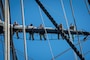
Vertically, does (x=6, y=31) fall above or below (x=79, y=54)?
above

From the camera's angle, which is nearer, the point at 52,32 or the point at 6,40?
the point at 6,40

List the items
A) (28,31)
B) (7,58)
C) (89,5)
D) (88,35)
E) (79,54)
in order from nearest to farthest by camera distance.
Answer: (7,58)
(79,54)
(89,5)
(28,31)
(88,35)

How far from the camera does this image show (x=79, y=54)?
2.09 m

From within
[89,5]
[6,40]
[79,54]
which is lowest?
[79,54]

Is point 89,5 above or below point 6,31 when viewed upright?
above

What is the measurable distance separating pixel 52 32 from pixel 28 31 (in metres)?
0.96

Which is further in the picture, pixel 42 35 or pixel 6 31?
pixel 42 35

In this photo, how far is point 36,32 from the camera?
920 cm

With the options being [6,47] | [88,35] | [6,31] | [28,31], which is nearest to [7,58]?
[6,47]

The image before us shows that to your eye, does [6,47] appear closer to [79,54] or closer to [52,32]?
[79,54]

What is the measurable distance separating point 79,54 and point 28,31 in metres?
6.99

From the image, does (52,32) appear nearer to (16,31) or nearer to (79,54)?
(16,31)

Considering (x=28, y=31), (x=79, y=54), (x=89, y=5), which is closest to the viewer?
(x=79, y=54)

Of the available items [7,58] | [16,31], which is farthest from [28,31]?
[7,58]
